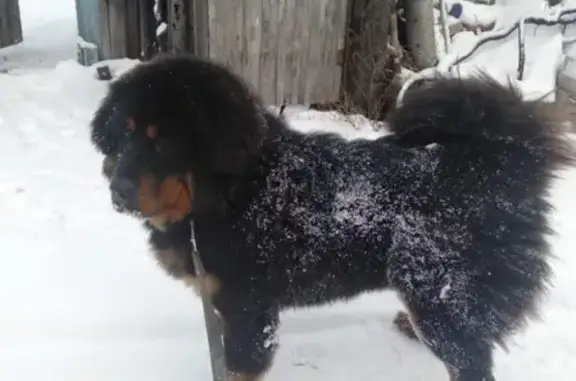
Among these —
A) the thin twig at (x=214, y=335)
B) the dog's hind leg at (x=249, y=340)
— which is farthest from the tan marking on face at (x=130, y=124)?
the dog's hind leg at (x=249, y=340)

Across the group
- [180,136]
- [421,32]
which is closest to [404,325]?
[180,136]

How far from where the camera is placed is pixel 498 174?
262 cm

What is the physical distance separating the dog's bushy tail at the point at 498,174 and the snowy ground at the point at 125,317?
648 millimetres

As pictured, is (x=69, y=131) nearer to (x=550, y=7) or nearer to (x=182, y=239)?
(x=182, y=239)

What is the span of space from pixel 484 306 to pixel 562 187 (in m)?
2.58

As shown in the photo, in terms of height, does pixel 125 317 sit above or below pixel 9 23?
below

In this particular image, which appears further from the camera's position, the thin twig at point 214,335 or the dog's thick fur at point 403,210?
the thin twig at point 214,335

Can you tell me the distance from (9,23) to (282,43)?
3834 mm

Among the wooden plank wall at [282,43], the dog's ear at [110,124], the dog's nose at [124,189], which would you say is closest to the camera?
the dog's nose at [124,189]

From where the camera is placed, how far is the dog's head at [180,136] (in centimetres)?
246

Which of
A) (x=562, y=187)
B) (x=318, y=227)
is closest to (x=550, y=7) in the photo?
(x=562, y=187)

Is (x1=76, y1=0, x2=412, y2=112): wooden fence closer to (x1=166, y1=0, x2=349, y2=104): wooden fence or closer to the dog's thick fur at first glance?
(x1=166, y1=0, x2=349, y2=104): wooden fence

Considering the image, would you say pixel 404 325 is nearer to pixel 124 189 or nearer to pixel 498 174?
pixel 498 174

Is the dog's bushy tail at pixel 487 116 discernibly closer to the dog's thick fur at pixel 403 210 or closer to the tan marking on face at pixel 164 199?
the dog's thick fur at pixel 403 210
